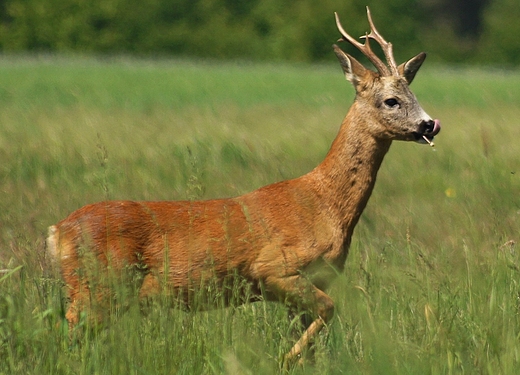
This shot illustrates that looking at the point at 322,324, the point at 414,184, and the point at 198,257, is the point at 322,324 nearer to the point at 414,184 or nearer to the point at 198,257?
the point at 198,257

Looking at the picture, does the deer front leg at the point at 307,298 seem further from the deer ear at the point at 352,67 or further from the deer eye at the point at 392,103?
the deer ear at the point at 352,67

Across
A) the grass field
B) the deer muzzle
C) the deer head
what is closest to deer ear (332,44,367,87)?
the deer head

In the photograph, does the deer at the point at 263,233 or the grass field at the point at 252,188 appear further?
the deer at the point at 263,233

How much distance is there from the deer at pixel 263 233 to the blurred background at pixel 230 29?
44.2m

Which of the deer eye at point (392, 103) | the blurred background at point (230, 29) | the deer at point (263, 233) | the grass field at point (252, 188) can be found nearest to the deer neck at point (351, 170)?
the deer at point (263, 233)

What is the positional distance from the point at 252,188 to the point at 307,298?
3.54m

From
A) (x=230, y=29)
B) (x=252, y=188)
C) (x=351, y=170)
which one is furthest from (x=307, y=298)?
(x=230, y=29)

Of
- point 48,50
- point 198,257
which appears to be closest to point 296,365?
point 198,257

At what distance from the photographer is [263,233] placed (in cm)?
532

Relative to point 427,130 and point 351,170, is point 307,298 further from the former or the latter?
point 427,130

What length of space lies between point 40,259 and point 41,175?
4.28 m

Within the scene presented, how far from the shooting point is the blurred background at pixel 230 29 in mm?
51625

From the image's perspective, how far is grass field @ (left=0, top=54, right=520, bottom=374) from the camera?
4.21 metres

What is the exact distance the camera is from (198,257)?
5164 mm
